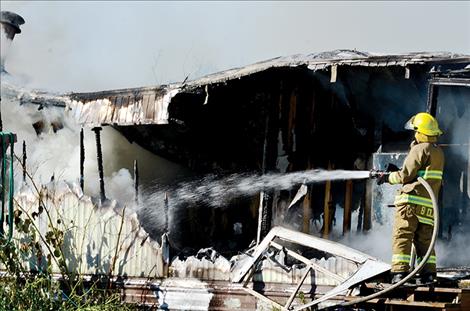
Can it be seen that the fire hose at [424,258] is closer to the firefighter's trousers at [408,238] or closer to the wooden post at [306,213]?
the firefighter's trousers at [408,238]

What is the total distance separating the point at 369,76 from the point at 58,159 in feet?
18.7

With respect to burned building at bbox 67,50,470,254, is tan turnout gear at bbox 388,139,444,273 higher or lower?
lower

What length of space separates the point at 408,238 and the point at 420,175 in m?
0.70

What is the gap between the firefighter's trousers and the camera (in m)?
8.67

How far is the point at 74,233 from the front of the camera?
11.4 metres

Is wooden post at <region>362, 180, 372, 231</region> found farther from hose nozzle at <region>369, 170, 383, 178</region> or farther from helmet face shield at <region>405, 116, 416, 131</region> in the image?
hose nozzle at <region>369, 170, 383, 178</region>

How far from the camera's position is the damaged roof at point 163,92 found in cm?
979

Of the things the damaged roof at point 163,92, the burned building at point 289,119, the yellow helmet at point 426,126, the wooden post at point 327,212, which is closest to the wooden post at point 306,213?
the burned building at point 289,119

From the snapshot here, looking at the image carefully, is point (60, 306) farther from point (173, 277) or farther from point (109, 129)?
point (109, 129)

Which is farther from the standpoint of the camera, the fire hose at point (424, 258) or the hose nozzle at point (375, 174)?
the hose nozzle at point (375, 174)

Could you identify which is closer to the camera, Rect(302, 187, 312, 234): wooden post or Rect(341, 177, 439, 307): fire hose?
Rect(341, 177, 439, 307): fire hose

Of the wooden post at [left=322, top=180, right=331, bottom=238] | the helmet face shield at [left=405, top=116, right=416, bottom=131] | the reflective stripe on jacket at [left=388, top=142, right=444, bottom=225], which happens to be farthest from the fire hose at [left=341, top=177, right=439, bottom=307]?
the wooden post at [left=322, top=180, right=331, bottom=238]

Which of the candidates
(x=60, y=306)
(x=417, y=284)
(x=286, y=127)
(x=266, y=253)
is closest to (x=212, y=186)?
(x=286, y=127)

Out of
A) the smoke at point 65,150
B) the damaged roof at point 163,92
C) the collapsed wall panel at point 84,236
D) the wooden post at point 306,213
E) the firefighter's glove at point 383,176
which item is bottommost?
the collapsed wall panel at point 84,236
